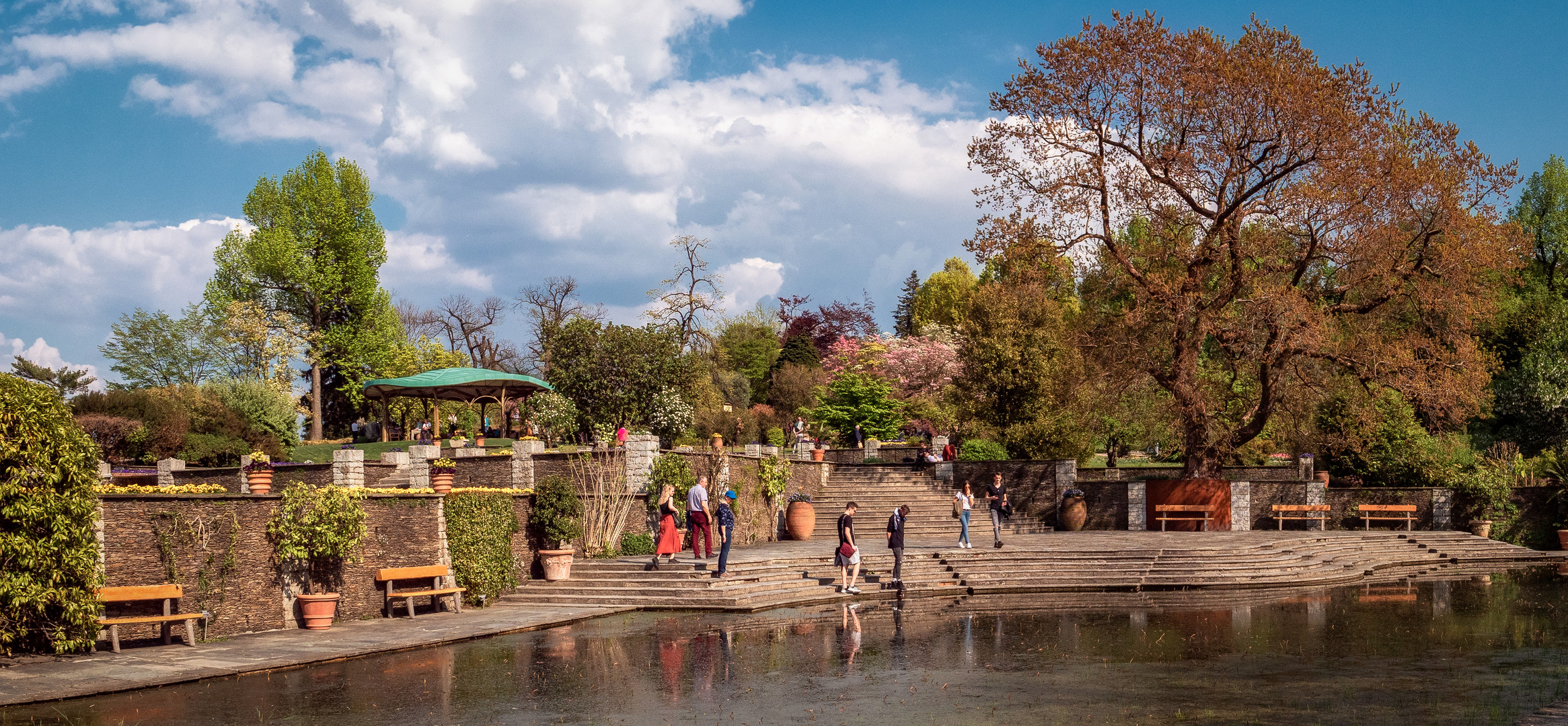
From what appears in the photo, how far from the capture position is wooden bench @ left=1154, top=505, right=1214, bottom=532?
27.7m

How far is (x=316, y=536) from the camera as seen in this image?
52.1ft

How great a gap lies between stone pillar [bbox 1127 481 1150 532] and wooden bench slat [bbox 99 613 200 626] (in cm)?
2217

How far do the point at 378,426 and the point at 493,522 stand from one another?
102ft

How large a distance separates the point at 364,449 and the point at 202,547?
25.3 meters

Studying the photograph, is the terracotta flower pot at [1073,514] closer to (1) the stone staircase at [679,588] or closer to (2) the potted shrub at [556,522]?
(1) the stone staircase at [679,588]

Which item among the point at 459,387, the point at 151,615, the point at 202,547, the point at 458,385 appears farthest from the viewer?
the point at 459,387

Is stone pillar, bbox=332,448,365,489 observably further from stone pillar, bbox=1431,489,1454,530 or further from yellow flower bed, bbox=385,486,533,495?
stone pillar, bbox=1431,489,1454,530

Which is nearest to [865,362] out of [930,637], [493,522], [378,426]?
[378,426]

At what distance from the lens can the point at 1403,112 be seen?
25.9 metres

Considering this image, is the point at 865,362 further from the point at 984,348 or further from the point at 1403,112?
the point at 1403,112

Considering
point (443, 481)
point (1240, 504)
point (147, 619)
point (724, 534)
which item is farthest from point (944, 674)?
point (1240, 504)

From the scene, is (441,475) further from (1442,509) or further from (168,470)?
(1442,509)

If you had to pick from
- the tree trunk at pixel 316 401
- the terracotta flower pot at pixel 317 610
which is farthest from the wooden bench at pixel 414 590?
the tree trunk at pixel 316 401

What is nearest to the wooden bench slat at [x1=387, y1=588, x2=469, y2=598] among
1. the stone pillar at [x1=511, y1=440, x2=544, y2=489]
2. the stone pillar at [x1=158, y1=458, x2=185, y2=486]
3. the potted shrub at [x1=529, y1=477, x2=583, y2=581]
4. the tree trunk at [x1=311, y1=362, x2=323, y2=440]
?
the potted shrub at [x1=529, y1=477, x2=583, y2=581]
